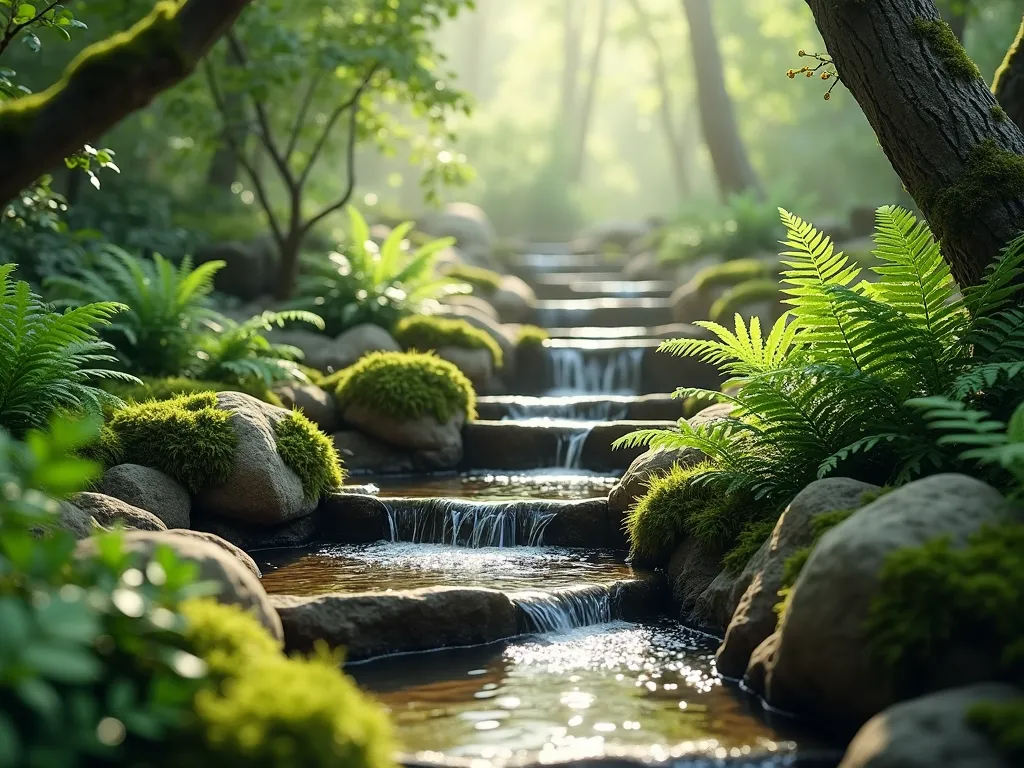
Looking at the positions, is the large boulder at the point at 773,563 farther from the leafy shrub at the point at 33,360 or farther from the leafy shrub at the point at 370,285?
the leafy shrub at the point at 370,285

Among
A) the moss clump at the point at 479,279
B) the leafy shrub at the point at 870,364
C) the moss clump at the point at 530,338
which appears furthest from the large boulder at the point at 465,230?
the leafy shrub at the point at 870,364

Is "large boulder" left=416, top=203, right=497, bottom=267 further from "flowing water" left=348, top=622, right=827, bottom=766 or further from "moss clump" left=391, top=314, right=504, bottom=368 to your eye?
"flowing water" left=348, top=622, right=827, bottom=766

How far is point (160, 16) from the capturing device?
15.9 ft

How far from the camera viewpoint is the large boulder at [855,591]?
4.61 meters

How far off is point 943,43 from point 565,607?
4.06m

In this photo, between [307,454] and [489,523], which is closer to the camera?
[489,523]

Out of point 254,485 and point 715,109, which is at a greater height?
point 715,109

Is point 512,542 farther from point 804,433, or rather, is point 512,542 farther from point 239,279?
point 239,279

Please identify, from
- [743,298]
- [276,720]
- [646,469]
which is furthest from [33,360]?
[743,298]

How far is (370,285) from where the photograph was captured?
44.9 feet

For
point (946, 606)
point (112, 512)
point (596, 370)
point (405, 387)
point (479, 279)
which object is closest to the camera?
point (946, 606)

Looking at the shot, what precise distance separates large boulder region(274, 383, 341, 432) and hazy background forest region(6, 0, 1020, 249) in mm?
3474

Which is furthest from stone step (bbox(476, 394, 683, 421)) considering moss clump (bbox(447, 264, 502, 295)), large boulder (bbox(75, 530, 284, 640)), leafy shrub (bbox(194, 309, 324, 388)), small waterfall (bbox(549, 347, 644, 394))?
large boulder (bbox(75, 530, 284, 640))

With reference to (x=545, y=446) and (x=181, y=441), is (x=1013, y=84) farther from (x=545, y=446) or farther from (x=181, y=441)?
(x=181, y=441)
